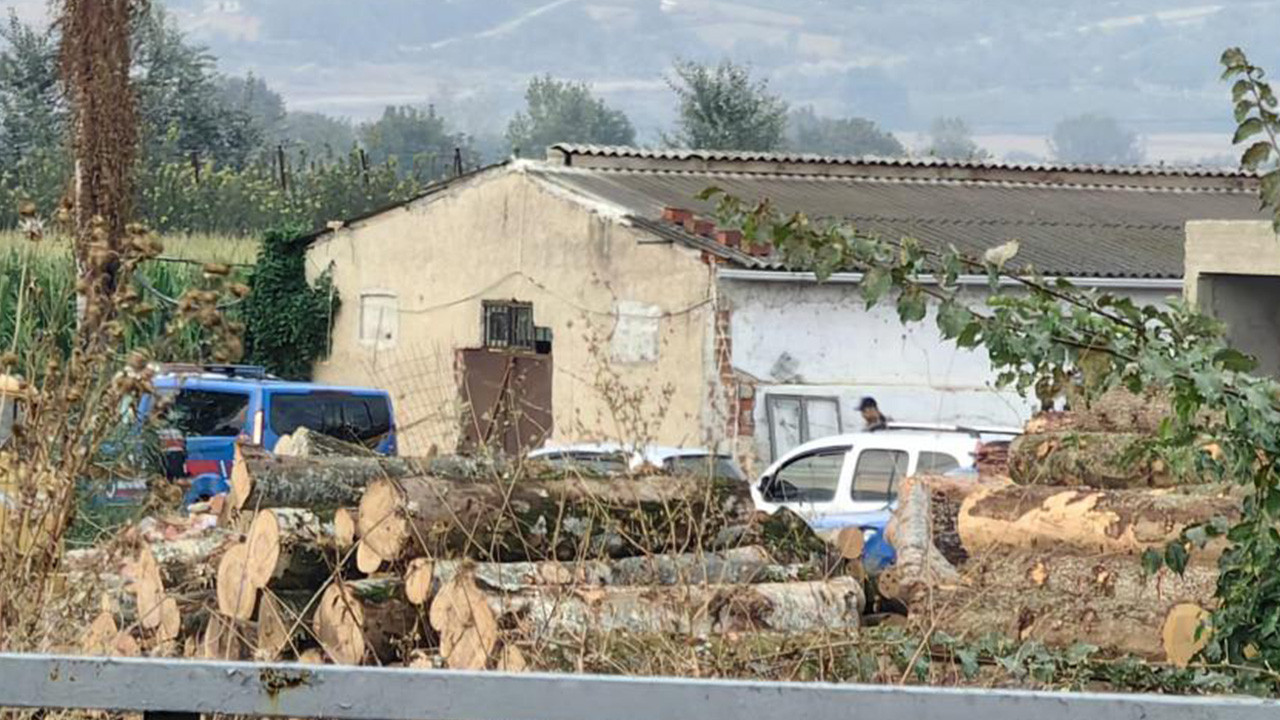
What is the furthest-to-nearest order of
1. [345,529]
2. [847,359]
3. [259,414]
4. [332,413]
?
[847,359] → [332,413] → [259,414] → [345,529]

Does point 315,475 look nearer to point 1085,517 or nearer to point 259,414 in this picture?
point 1085,517

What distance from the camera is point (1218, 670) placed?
6.52 metres

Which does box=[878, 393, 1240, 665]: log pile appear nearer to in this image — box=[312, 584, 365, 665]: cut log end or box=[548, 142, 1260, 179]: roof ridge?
box=[312, 584, 365, 665]: cut log end

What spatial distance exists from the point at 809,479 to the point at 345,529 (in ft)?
32.6

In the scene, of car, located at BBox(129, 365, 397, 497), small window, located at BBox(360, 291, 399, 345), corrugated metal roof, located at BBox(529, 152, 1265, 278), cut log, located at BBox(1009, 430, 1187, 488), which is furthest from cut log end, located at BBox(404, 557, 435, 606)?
small window, located at BBox(360, 291, 399, 345)

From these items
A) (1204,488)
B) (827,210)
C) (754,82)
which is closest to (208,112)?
(754,82)

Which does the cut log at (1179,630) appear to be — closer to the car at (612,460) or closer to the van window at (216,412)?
the car at (612,460)

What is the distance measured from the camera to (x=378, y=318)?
2975 centimetres

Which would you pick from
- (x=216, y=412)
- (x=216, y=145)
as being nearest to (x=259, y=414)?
(x=216, y=412)

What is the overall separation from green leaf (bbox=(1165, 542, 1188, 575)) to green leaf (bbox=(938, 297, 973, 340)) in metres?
1.22

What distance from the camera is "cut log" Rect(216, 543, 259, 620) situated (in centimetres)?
839

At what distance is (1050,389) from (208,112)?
64.6 m

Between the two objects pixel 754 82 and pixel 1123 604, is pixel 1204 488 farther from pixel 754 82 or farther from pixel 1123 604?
pixel 754 82

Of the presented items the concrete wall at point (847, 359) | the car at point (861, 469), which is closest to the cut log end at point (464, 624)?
the car at point (861, 469)
